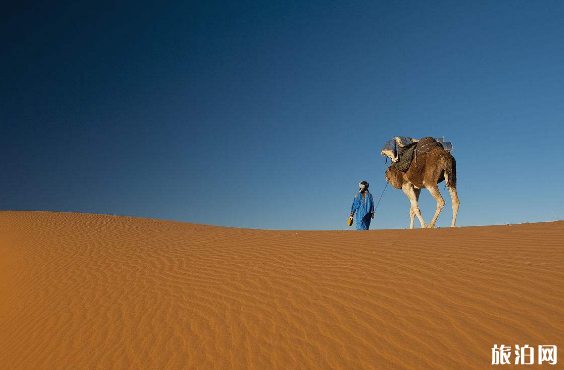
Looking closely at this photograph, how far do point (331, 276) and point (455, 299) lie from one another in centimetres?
168

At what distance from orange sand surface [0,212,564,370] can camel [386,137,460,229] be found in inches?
216

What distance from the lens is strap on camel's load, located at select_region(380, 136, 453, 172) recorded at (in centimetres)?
1327

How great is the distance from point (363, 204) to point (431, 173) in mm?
2509

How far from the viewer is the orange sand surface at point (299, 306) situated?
3.42m

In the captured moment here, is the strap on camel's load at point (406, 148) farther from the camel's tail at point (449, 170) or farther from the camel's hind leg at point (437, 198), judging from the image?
the camel's hind leg at point (437, 198)

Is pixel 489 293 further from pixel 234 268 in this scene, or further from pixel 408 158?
pixel 408 158

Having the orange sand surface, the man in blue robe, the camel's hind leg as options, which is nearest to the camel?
the camel's hind leg

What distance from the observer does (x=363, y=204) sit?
13.3 m

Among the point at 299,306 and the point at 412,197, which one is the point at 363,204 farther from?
the point at 299,306

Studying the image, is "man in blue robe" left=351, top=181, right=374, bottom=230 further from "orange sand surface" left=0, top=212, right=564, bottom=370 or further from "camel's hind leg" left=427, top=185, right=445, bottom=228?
"orange sand surface" left=0, top=212, right=564, bottom=370

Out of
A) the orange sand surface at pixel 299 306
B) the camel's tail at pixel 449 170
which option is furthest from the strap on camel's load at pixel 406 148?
the orange sand surface at pixel 299 306

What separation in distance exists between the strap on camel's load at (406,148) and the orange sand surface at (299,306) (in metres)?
6.12

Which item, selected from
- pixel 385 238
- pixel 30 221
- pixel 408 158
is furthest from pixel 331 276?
pixel 30 221

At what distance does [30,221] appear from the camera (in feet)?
48.6
